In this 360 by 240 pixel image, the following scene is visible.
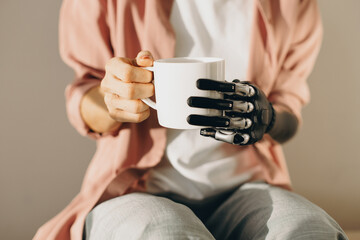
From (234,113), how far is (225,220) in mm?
246

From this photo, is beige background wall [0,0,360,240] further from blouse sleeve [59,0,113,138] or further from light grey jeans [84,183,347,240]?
light grey jeans [84,183,347,240]

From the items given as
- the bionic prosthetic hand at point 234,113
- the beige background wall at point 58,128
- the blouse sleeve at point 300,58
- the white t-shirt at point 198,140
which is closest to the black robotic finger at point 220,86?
the bionic prosthetic hand at point 234,113

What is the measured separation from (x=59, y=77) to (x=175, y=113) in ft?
2.05

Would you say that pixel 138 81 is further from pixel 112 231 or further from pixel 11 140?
pixel 11 140

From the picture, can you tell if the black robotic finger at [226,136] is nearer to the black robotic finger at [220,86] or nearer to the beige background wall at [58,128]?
the black robotic finger at [220,86]

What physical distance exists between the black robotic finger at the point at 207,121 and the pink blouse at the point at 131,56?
0.76ft

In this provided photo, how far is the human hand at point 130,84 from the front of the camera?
58cm

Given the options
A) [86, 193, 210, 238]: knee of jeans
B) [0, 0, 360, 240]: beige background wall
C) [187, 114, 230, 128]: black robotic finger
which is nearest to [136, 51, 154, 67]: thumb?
[187, 114, 230, 128]: black robotic finger

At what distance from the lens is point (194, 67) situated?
20.5 inches

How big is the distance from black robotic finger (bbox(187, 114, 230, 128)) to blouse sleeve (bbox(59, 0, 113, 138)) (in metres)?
0.31

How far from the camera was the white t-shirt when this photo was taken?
79 cm

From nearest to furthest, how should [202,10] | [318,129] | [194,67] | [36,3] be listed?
1. [194,67]
2. [202,10]
3. [36,3]
4. [318,129]

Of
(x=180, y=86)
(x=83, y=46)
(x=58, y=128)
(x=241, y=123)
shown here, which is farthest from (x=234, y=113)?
(x=58, y=128)

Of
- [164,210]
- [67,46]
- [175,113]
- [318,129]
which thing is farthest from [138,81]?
[318,129]
